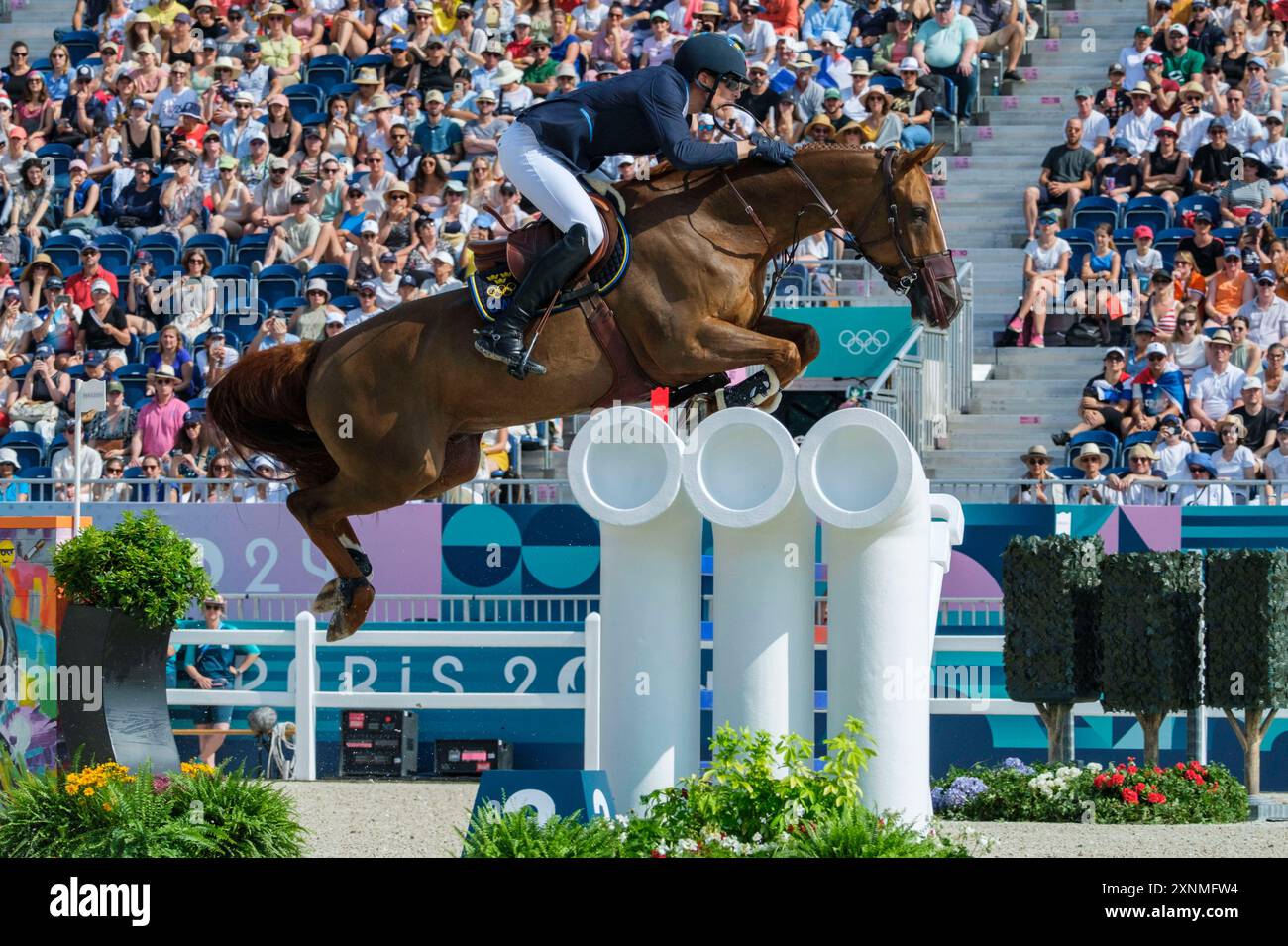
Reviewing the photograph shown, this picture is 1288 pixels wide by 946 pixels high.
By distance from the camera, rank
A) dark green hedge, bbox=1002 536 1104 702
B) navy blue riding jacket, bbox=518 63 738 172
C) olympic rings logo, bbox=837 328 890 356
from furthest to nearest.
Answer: olympic rings logo, bbox=837 328 890 356, dark green hedge, bbox=1002 536 1104 702, navy blue riding jacket, bbox=518 63 738 172

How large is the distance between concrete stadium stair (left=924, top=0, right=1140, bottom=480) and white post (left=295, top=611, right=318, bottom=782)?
4.76 meters

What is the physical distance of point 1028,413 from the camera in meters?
14.4

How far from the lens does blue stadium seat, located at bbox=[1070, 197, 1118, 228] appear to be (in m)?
15.1

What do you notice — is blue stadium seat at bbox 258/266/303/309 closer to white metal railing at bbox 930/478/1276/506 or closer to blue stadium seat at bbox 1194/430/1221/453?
white metal railing at bbox 930/478/1276/506

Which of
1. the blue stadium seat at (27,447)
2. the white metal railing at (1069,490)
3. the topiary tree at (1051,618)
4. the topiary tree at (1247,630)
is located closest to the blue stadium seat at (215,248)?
the blue stadium seat at (27,447)

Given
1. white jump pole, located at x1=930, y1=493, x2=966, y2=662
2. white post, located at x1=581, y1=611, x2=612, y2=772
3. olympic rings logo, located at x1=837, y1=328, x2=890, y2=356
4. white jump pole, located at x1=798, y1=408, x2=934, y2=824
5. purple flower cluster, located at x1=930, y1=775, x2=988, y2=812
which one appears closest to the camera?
white jump pole, located at x1=798, y1=408, x2=934, y2=824

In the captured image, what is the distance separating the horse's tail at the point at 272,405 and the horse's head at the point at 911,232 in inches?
108

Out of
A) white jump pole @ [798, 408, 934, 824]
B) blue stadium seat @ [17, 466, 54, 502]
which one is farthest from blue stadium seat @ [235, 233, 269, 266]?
white jump pole @ [798, 408, 934, 824]

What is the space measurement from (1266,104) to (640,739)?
956 centimetres

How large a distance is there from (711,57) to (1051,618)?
419 cm

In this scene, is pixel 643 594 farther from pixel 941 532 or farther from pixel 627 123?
pixel 627 123
